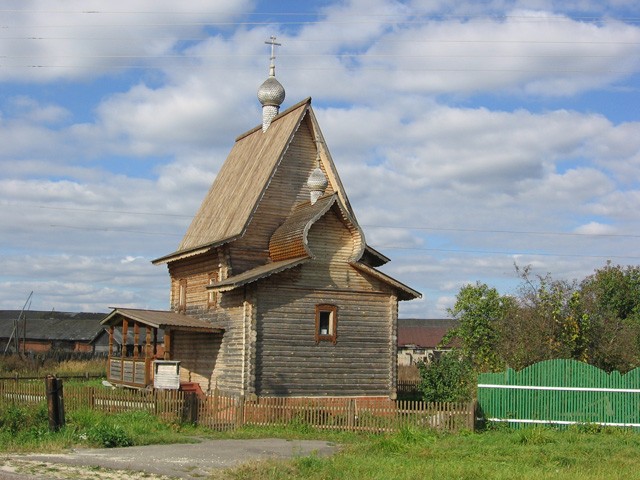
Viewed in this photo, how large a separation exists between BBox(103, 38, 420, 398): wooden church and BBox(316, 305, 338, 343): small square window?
0.03 m

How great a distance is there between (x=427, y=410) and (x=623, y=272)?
132 feet

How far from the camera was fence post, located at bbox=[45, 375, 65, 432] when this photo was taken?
19.3 m

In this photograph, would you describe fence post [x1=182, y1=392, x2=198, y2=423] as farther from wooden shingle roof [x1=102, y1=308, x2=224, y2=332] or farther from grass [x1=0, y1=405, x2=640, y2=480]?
wooden shingle roof [x1=102, y1=308, x2=224, y2=332]

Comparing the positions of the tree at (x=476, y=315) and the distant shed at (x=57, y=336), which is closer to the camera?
the tree at (x=476, y=315)

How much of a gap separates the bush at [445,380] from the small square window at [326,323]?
3.05 meters

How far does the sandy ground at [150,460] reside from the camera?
14367 mm

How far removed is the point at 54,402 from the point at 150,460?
4.40 m

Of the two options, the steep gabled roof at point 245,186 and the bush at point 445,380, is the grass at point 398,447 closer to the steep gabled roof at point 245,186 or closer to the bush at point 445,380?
the bush at point 445,380

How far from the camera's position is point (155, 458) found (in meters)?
16.4

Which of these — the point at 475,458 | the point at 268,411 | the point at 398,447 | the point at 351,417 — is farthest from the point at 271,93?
the point at 475,458

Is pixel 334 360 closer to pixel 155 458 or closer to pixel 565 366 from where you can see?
pixel 565 366

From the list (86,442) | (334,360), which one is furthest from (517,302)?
(86,442)

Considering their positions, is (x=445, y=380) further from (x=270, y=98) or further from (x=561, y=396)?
(x=270, y=98)

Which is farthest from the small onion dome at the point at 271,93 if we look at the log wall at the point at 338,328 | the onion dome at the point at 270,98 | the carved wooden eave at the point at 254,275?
the carved wooden eave at the point at 254,275
